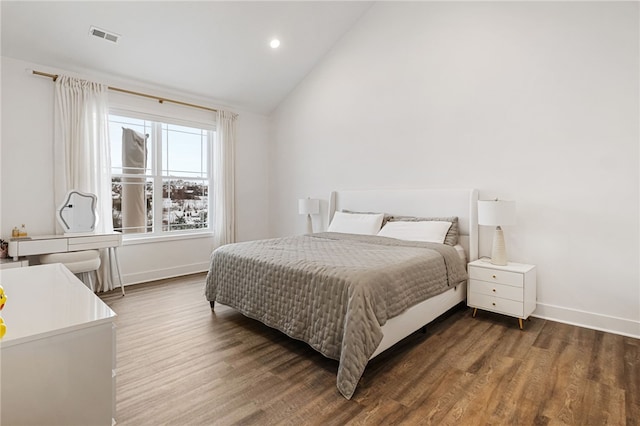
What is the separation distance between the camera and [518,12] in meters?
3.16

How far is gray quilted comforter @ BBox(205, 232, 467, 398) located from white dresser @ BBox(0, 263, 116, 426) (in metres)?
1.26

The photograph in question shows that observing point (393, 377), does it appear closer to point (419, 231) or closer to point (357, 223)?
point (419, 231)

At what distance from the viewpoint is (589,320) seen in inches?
112

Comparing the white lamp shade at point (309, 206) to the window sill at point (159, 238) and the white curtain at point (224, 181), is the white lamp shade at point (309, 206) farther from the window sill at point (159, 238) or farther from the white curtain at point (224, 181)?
the window sill at point (159, 238)

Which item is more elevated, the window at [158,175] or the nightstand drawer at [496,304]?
the window at [158,175]

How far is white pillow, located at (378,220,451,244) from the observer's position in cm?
332

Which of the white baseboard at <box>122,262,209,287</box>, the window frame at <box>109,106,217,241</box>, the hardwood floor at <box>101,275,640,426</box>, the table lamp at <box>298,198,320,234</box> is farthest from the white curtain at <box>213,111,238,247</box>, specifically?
the hardwood floor at <box>101,275,640,426</box>

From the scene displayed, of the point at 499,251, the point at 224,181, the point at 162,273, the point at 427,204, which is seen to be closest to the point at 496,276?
the point at 499,251

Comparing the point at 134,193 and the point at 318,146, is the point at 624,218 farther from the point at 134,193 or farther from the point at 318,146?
the point at 134,193

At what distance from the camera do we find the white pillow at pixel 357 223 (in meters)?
3.90

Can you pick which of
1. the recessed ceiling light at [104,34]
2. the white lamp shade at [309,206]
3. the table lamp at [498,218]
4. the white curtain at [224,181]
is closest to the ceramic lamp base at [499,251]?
the table lamp at [498,218]

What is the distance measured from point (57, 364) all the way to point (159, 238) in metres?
3.94

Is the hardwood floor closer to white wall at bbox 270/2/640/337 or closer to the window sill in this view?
white wall at bbox 270/2/640/337

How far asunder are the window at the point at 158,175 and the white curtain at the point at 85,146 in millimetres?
279
